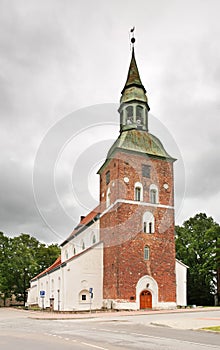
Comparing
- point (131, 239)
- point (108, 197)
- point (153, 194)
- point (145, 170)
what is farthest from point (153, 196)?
point (131, 239)

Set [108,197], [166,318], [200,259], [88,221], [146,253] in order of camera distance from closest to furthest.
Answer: [166,318]
[146,253]
[108,197]
[88,221]
[200,259]

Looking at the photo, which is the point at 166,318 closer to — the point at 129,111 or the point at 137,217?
the point at 137,217

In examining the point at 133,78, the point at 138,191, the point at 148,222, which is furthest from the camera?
the point at 133,78

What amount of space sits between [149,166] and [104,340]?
29.0 meters

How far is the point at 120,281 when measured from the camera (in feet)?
120

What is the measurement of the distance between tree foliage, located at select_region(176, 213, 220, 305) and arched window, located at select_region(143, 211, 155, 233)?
16210mm

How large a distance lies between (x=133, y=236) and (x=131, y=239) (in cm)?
35

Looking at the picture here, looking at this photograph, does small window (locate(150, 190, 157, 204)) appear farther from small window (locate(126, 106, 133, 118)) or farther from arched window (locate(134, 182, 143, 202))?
small window (locate(126, 106, 133, 118))

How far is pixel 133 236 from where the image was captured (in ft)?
125

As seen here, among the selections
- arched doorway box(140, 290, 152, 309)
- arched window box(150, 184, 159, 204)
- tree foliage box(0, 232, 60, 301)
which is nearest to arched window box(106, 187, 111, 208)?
arched window box(150, 184, 159, 204)

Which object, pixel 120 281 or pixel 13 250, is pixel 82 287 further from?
pixel 13 250

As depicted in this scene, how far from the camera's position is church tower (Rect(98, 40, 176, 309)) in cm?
3730

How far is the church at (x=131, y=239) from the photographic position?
37.5 metres

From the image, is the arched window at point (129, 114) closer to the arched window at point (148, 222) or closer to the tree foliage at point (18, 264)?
the arched window at point (148, 222)
